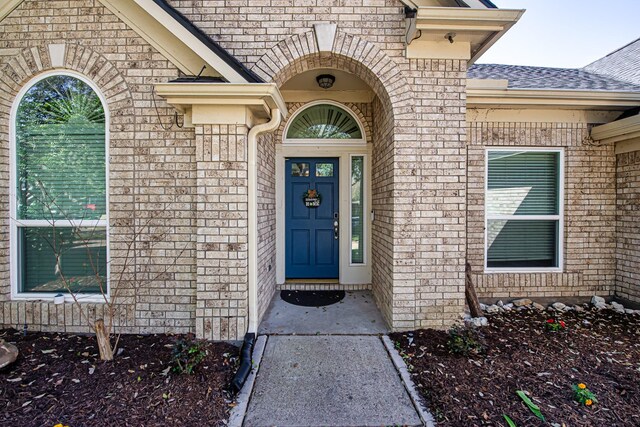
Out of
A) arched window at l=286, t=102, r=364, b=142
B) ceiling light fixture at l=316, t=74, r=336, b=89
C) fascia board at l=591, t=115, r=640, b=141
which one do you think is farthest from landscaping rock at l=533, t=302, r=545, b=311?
ceiling light fixture at l=316, t=74, r=336, b=89

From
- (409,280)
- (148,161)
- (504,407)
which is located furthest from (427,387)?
(148,161)

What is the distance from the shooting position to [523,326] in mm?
3936

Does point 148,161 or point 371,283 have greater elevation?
point 148,161

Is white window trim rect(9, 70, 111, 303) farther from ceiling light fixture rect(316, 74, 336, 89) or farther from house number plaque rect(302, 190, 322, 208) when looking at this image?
house number plaque rect(302, 190, 322, 208)

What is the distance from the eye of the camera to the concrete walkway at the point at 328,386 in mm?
2383

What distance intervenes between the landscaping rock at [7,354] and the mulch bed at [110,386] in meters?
0.06

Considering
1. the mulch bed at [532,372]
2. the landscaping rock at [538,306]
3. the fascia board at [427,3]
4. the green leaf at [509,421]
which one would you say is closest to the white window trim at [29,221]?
the mulch bed at [532,372]

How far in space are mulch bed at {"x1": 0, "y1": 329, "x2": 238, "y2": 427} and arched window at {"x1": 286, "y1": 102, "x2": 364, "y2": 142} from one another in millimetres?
3580

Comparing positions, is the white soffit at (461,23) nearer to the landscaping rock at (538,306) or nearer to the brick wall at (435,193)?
the brick wall at (435,193)

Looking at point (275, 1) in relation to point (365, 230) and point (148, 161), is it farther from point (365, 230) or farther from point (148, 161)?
point (365, 230)

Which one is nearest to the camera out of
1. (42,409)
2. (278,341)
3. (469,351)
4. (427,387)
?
(42,409)

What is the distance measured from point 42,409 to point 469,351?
3.75m

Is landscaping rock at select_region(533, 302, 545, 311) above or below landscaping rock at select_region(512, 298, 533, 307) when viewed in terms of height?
below

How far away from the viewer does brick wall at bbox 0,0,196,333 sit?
3.49m
